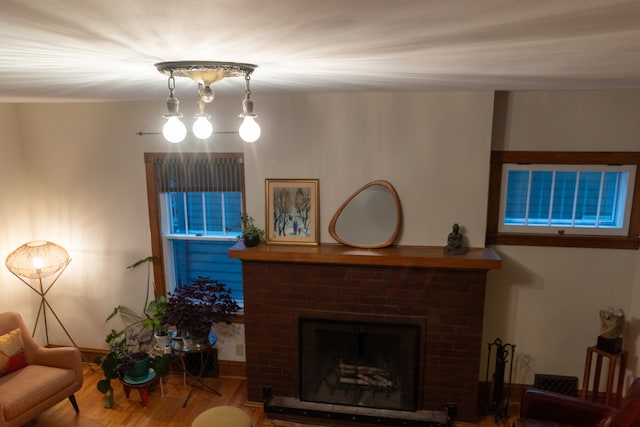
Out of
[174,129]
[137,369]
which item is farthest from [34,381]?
[174,129]

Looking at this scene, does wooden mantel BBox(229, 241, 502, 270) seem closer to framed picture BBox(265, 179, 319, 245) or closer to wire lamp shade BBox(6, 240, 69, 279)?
framed picture BBox(265, 179, 319, 245)

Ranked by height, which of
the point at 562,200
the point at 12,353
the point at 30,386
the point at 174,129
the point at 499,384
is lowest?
the point at 499,384

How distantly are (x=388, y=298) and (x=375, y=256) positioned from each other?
1.18 feet

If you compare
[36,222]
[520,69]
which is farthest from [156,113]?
[520,69]

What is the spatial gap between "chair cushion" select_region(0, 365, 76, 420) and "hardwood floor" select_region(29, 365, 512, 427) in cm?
32

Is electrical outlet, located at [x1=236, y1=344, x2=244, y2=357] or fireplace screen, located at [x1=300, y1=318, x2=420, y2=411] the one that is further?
electrical outlet, located at [x1=236, y1=344, x2=244, y2=357]

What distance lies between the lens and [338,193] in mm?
3240

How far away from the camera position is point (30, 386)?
3.03 meters

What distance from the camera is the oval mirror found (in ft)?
10.4

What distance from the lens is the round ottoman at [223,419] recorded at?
2.64 m

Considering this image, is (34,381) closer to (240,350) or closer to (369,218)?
(240,350)

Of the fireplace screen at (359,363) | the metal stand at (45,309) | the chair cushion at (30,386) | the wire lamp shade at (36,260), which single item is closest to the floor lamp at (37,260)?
the wire lamp shade at (36,260)

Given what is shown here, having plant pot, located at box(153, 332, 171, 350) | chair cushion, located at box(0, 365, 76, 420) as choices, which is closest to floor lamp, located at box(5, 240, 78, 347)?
chair cushion, located at box(0, 365, 76, 420)

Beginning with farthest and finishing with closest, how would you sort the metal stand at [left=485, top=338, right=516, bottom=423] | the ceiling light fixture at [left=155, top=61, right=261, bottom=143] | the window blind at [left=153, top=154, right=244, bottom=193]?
the window blind at [left=153, top=154, right=244, bottom=193], the metal stand at [left=485, top=338, right=516, bottom=423], the ceiling light fixture at [left=155, top=61, right=261, bottom=143]
